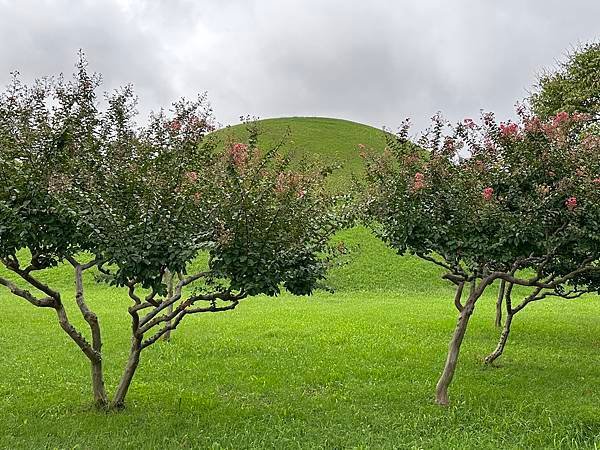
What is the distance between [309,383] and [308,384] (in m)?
0.07

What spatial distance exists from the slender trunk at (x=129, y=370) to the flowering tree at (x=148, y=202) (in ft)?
0.07

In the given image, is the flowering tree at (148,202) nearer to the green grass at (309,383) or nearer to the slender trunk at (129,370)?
the slender trunk at (129,370)

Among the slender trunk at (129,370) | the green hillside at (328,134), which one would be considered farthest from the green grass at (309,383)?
the green hillside at (328,134)

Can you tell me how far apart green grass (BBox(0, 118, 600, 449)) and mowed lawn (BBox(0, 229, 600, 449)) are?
3 cm

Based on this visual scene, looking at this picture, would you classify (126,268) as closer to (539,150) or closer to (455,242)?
(455,242)

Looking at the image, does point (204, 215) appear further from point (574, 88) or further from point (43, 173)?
point (574, 88)

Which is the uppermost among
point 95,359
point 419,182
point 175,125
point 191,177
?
point 175,125

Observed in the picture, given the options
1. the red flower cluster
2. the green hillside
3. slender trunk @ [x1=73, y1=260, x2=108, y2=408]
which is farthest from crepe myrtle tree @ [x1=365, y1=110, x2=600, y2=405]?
the green hillside

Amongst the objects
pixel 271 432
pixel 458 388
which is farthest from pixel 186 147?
pixel 458 388

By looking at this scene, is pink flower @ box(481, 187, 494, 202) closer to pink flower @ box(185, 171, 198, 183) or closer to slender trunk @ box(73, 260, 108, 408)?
pink flower @ box(185, 171, 198, 183)

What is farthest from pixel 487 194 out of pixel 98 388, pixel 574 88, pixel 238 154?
pixel 574 88

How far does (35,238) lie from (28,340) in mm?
8766

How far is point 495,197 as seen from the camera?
8922mm

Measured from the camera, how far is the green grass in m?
7.66
